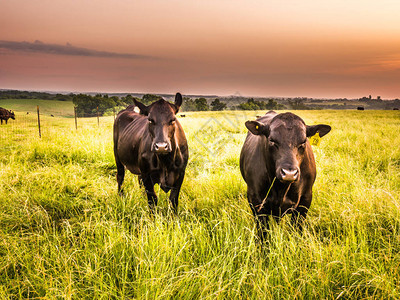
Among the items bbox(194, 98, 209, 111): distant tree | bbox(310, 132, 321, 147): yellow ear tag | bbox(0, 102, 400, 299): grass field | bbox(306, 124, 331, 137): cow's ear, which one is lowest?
bbox(0, 102, 400, 299): grass field

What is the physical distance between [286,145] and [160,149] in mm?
1729

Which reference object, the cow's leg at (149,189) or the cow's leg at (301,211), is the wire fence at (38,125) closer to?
the cow's leg at (149,189)

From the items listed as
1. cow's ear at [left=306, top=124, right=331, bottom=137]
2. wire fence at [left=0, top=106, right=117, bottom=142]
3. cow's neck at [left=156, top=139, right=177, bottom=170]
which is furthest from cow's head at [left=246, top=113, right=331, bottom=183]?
wire fence at [left=0, top=106, right=117, bottom=142]

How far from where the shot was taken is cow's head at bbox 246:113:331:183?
8.55 feet

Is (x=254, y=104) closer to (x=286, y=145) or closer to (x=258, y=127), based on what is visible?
(x=258, y=127)

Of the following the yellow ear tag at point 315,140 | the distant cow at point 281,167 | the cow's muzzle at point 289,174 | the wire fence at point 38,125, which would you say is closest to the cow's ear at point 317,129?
the distant cow at point 281,167

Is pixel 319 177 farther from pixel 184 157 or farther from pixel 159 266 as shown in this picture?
pixel 159 266

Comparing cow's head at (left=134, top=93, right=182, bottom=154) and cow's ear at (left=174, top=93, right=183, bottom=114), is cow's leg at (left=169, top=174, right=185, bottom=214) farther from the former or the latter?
cow's ear at (left=174, top=93, right=183, bottom=114)

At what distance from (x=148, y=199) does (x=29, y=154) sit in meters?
4.57

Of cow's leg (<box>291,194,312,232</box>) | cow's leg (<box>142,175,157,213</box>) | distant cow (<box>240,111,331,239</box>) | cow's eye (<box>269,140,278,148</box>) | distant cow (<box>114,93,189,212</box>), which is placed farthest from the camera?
cow's leg (<box>142,175,157,213</box>)

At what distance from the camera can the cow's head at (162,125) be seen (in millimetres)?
3686

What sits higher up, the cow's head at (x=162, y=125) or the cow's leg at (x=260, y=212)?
the cow's head at (x=162, y=125)

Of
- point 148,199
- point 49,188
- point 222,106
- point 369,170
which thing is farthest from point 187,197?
point 222,106

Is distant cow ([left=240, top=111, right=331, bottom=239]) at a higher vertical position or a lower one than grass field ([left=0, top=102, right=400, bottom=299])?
higher
